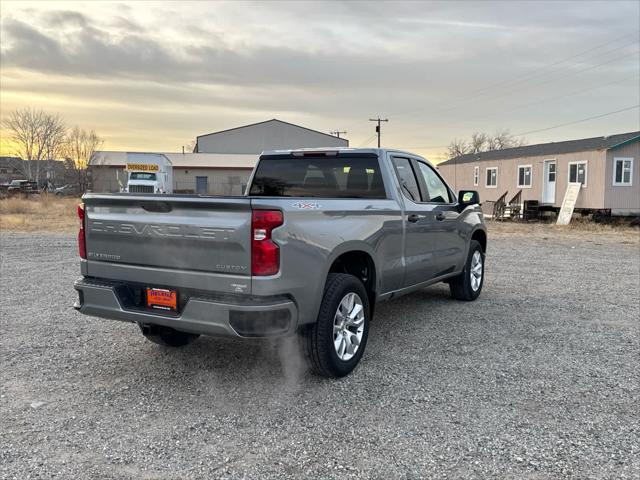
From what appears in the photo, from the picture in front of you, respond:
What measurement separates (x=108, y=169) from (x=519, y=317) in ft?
169

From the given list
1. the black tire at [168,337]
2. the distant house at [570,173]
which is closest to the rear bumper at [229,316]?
the black tire at [168,337]

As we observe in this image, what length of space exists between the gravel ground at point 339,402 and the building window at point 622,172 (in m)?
19.4

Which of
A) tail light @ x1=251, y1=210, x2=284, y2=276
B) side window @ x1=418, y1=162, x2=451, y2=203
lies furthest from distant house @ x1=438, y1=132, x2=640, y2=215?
tail light @ x1=251, y1=210, x2=284, y2=276

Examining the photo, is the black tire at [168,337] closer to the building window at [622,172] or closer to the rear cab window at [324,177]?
the rear cab window at [324,177]

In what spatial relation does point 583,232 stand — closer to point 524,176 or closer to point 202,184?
point 524,176

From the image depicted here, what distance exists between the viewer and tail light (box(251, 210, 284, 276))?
11.7ft

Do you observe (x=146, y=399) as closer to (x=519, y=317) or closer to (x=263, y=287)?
(x=263, y=287)

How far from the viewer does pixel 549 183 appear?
88.1ft

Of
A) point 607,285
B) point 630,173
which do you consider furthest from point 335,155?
point 630,173

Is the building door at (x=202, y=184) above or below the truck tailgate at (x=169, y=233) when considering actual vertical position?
above

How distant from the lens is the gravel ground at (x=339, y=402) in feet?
10.2

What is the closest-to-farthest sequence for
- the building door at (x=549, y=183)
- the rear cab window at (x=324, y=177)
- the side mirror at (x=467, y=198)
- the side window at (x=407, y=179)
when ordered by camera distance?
the rear cab window at (x=324, y=177)
the side window at (x=407, y=179)
the side mirror at (x=467, y=198)
the building door at (x=549, y=183)

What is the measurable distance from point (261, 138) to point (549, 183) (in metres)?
36.6

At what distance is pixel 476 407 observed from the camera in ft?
12.7
